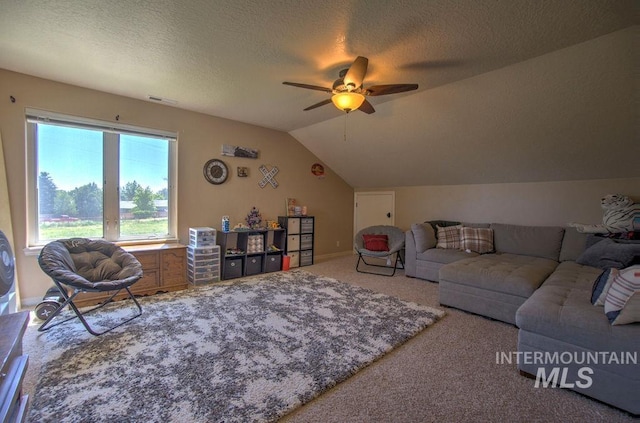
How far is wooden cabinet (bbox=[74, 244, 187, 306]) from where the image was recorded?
344 cm

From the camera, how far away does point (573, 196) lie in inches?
152

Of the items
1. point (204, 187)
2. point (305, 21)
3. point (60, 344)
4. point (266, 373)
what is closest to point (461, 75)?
point (305, 21)

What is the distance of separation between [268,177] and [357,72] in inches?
119

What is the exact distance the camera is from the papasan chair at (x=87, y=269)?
238cm

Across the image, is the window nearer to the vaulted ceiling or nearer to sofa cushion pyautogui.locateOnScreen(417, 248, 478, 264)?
the vaulted ceiling

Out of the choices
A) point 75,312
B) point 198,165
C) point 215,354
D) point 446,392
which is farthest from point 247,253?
point 446,392

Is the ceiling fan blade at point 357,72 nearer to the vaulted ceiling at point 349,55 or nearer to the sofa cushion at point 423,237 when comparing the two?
the vaulted ceiling at point 349,55

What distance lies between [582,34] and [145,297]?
500cm

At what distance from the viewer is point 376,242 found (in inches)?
189

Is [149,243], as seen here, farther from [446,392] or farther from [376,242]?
[446,392]

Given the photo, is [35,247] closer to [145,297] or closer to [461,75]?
[145,297]

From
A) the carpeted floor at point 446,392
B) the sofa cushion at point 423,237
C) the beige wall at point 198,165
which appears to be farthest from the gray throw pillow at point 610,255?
the beige wall at point 198,165

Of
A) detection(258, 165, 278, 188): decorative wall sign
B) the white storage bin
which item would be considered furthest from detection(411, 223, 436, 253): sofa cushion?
the white storage bin

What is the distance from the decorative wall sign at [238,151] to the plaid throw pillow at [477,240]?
11.9 feet
